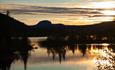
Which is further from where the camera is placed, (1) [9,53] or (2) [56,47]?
(2) [56,47]

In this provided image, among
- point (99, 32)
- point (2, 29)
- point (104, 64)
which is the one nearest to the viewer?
point (104, 64)

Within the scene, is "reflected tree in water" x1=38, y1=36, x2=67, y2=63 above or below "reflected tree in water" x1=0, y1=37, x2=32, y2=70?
below

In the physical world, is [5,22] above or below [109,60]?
below

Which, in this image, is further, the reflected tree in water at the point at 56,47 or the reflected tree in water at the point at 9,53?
the reflected tree in water at the point at 56,47

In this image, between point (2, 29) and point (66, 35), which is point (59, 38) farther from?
point (2, 29)

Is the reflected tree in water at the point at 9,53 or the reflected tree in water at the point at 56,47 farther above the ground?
the reflected tree in water at the point at 9,53

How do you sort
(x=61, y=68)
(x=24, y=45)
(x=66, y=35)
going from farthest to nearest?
1. (x=66, y=35)
2. (x=24, y=45)
3. (x=61, y=68)

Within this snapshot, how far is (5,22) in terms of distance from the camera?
71.6 metres

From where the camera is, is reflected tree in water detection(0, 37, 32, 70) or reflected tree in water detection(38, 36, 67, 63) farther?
reflected tree in water detection(38, 36, 67, 63)

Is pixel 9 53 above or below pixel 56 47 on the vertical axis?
above

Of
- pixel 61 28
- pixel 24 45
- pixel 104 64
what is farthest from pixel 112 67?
pixel 61 28

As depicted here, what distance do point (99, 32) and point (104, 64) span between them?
11989cm

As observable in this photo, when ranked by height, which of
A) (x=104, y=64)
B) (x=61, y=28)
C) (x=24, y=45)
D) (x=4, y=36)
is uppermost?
(x=104, y=64)

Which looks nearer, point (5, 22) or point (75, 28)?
point (5, 22)
